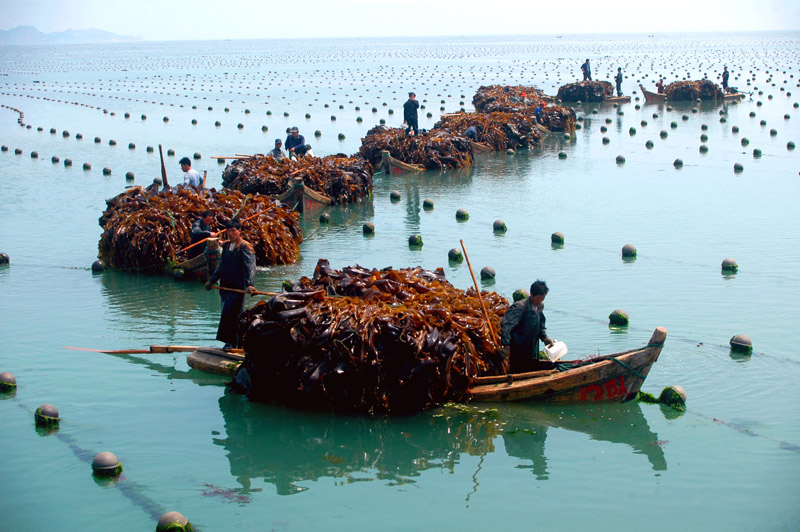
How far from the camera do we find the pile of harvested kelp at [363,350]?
10.0 meters

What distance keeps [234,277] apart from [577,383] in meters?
4.76

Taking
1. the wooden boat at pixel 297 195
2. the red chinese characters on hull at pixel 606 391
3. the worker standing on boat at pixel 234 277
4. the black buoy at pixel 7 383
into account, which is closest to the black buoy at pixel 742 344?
the red chinese characters on hull at pixel 606 391

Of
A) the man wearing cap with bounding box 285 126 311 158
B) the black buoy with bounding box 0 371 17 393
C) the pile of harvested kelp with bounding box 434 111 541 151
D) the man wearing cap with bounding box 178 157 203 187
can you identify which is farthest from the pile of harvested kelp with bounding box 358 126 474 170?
the black buoy with bounding box 0 371 17 393

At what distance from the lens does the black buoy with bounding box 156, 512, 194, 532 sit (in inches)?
309

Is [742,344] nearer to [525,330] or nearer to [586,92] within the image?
[525,330]

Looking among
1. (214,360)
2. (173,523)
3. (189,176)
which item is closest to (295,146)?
(189,176)

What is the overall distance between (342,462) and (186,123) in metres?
40.6

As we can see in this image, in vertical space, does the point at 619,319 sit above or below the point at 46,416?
above

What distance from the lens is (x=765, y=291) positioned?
15.4 metres

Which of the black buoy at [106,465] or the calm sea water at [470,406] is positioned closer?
the calm sea water at [470,406]

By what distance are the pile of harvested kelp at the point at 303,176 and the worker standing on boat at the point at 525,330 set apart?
1337 cm

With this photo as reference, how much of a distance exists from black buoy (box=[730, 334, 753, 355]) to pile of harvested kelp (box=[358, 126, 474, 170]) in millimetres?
18557

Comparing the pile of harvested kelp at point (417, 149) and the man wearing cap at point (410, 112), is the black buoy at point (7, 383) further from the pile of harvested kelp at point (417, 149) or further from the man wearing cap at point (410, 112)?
the man wearing cap at point (410, 112)

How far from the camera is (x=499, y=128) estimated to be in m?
34.5
